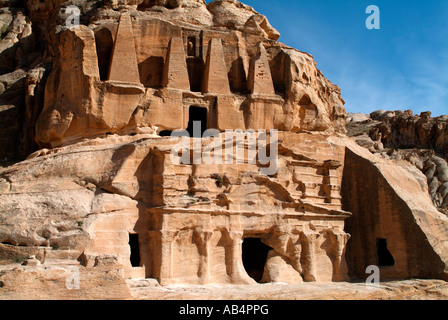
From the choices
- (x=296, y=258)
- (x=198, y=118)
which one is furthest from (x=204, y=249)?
(x=198, y=118)

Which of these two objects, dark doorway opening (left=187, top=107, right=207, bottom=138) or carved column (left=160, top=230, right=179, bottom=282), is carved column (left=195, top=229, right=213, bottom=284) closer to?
carved column (left=160, top=230, right=179, bottom=282)

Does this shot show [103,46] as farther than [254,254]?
Yes

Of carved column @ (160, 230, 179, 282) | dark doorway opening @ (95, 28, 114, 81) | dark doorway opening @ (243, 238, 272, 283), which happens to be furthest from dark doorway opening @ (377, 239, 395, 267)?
dark doorway opening @ (95, 28, 114, 81)

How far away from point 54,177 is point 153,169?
3.73 meters

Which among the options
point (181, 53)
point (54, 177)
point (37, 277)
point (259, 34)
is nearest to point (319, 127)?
point (259, 34)

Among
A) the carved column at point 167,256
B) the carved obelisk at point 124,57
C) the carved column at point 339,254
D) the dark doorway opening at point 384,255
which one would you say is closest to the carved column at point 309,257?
the carved column at point 339,254

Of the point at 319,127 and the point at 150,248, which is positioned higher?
the point at 319,127

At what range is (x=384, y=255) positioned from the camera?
2400 centimetres

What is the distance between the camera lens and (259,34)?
29281 millimetres

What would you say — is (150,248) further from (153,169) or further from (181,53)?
(181,53)

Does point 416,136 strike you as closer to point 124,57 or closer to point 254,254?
point 254,254

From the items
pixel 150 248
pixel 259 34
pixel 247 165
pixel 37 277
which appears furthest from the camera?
pixel 259 34

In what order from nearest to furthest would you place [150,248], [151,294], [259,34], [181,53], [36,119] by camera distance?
[151,294] < [150,248] < [181,53] < [36,119] < [259,34]

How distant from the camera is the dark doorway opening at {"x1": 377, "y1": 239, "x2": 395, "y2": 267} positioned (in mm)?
23750
